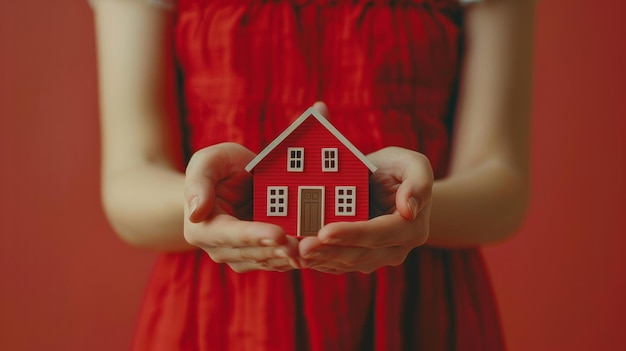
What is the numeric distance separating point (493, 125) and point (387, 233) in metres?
0.22

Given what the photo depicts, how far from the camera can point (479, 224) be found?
543mm

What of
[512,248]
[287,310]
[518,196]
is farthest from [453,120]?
[512,248]

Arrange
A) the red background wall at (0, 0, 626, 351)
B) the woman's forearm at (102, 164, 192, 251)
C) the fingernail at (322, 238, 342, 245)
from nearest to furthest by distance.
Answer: the fingernail at (322, 238, 342, 245) → the woman's forearm at (102, 164, 192, 251) → the red background wall at (0, 0, 626, 351)

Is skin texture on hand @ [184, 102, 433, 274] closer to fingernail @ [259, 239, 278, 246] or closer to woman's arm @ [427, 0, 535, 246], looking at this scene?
fingernail @ [259, 239, 278, 246]

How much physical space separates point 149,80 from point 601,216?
59 centimetres

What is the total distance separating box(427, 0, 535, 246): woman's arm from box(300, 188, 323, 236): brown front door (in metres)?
0.11

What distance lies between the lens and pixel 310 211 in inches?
18.0

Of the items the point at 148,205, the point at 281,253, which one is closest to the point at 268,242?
the point at 281,253

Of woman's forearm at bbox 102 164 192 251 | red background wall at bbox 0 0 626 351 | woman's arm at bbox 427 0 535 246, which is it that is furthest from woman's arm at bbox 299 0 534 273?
red background wall at bbox 0 0 626 351

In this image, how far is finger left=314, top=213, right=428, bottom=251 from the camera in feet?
1.23

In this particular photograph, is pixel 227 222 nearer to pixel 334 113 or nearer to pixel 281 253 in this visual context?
pixel 281 253

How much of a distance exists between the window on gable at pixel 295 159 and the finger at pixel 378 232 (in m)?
0.08

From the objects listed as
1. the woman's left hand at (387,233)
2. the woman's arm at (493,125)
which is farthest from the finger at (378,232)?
the woman's arm at (493,125)

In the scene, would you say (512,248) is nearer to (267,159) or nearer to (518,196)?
(518,196)
